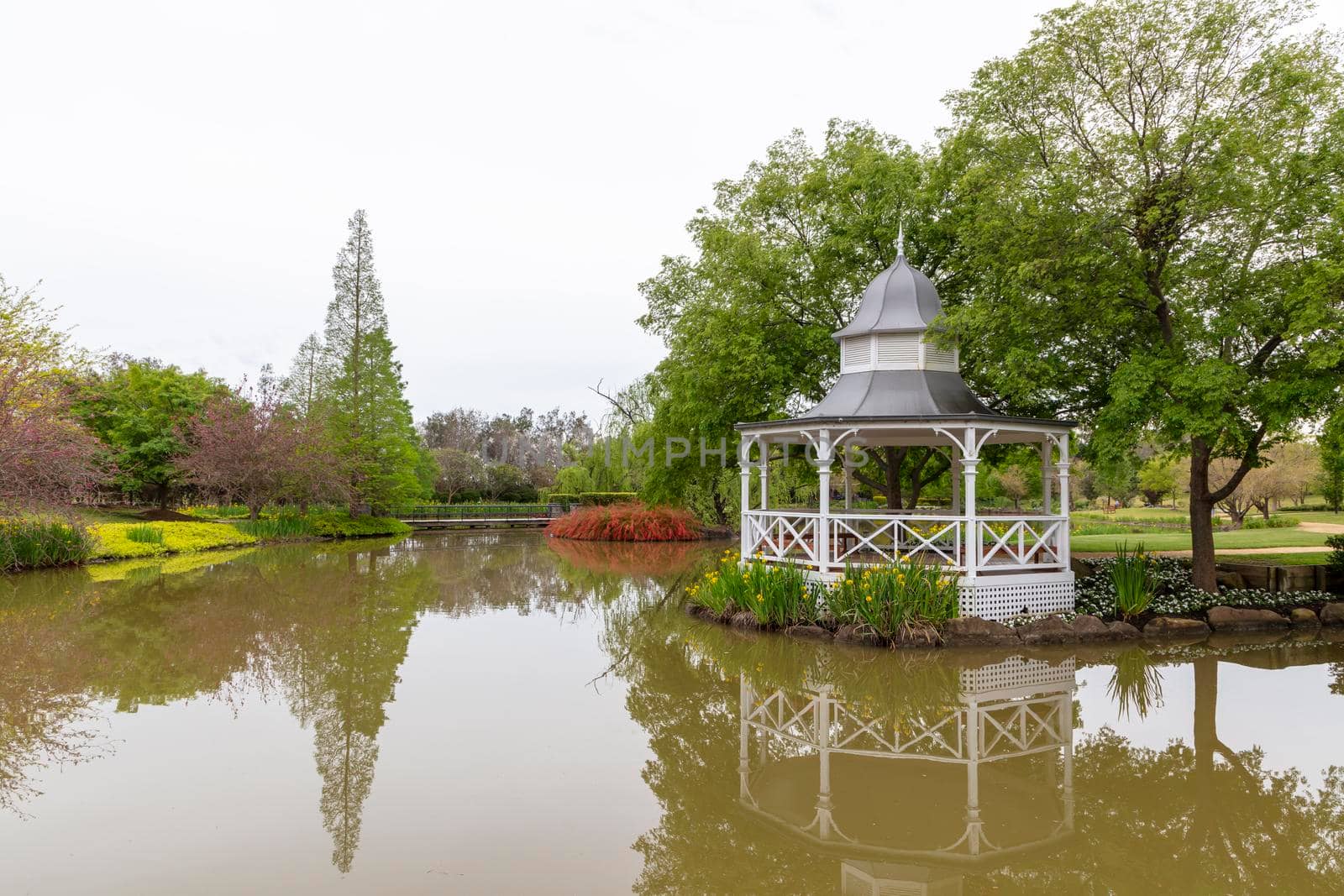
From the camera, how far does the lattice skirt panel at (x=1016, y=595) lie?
11.2m

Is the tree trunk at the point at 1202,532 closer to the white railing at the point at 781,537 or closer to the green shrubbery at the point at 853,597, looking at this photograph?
the green shrubbery at the point at 853,597

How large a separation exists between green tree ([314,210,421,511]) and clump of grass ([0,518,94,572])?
11.7m

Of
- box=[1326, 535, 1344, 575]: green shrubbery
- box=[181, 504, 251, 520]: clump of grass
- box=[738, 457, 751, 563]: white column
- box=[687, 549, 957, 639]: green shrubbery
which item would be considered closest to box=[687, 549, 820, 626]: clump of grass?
box=[687, 549, 957, 639]: green shrubbery

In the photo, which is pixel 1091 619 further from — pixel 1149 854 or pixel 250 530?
pixel 250 530

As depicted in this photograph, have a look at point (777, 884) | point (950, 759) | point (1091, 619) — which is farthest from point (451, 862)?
point (1091, 619)

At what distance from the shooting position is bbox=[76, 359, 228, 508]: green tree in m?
29.6

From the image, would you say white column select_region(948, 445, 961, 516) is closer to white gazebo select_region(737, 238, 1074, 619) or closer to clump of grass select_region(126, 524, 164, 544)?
white gazebo select_region(737, 238, 1074, 619)

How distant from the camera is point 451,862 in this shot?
14.9 ft

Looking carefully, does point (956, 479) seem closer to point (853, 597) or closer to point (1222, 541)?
point (853, 597)

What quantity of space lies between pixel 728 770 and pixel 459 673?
408 centimetres

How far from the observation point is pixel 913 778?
596 centimetres

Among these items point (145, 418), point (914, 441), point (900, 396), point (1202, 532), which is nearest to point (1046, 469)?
point (914, 441)

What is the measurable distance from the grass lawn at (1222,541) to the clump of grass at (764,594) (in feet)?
29.2

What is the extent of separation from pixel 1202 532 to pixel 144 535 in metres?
23.9
